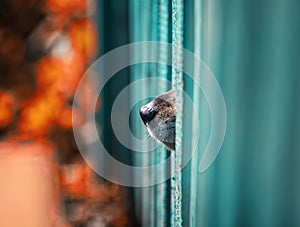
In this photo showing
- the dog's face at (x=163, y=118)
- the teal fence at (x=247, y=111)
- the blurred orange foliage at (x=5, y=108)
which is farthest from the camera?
the blurred orange foliage at (x=5, y=108)

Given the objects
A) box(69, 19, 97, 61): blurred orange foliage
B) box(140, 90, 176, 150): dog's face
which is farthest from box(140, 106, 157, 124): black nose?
box(69, 19, 97, 61): blurred orange foliage

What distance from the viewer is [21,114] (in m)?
1.48

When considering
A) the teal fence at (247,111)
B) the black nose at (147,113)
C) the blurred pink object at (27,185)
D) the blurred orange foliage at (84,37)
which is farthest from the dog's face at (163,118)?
the blurred pink object at (27,185)

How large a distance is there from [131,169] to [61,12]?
0.68 metres

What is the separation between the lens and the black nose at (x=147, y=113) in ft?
3.63

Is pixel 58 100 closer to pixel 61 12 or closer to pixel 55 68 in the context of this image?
pixel 55 68

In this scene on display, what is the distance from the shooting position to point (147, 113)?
1136mm

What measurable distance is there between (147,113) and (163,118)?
0.28 ft

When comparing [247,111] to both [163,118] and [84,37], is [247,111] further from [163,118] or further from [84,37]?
[84,37]

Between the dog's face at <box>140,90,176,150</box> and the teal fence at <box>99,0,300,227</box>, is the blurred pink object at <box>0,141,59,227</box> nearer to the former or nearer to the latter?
the dog's face at <box>140,90,176,150</box>

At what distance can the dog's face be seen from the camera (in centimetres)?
105

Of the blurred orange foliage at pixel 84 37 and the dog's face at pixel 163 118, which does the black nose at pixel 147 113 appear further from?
the blurred orange foliage at pixel 84 37

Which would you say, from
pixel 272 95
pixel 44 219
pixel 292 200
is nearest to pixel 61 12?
pixel 44 219

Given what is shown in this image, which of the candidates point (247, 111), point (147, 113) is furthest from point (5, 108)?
point (247, 111)
